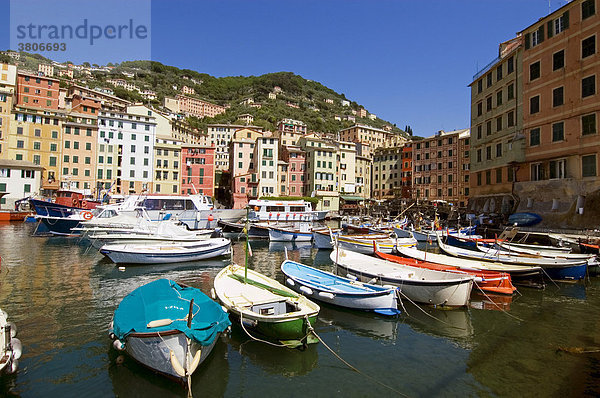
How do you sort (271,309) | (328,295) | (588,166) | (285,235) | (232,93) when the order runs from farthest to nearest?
1. (232,93)
2. (285,235)
3. (588,166)
4. (328,295)
5. (271,309)

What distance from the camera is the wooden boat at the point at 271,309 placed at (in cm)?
959

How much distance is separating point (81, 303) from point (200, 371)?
28.3 ft

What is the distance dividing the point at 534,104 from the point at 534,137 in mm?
3272

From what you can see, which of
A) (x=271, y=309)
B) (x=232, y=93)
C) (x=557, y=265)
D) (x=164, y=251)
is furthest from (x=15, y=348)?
(x=232, y=93)

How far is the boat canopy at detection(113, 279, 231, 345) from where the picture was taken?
7.89 meters

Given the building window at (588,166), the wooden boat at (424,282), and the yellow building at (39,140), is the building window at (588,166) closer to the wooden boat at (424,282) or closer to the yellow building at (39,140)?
the wooden boat at (424,282)

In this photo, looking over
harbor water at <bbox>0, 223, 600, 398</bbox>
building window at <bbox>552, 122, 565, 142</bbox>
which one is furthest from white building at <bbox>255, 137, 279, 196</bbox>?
harbor water at <bbox>0, 223, 600, 398</bbox>

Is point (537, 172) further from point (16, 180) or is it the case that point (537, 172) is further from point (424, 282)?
point (16, 180)

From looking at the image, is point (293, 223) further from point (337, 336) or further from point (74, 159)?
point (74, 159)

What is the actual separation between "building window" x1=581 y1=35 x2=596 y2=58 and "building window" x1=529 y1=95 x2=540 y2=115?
490 cm

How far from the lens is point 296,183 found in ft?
241

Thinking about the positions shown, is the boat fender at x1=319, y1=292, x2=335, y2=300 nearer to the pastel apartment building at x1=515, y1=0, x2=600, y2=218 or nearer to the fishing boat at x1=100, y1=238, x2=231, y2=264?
the fishing boat at x1=100, y1=238, x2=231, y2=264

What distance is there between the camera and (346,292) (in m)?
12.8

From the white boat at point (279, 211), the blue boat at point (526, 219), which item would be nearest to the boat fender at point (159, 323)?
the blue boat at point (526, 219)
